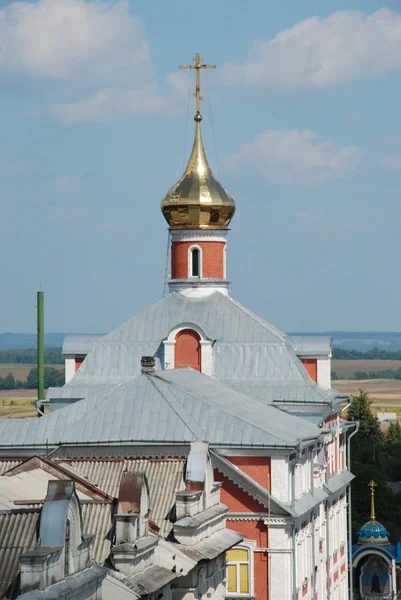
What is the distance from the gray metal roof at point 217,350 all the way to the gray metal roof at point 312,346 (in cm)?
53

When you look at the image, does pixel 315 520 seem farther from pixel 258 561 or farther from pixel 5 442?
pixel 5 442

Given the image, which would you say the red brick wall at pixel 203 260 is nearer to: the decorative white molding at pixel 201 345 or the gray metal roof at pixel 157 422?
the decorative white molding at pixel 201 345

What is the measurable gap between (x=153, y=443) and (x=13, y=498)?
8.69 m

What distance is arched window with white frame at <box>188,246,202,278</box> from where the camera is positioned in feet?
170

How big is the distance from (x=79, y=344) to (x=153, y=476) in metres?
15.7

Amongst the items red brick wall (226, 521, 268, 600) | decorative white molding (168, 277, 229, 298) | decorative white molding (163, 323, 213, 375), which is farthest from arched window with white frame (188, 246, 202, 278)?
red brick wall (226, 521, 268, 600)

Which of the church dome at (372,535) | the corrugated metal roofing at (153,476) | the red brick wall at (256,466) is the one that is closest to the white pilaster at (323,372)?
the church dome at (372,535)

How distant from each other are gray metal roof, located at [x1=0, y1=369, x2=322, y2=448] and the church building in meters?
0.04

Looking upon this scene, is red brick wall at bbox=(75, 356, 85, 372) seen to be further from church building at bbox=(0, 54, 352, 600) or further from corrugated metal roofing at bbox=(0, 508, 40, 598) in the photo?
corrugated metal roofing at bbox=(0, 508, 40, 598)

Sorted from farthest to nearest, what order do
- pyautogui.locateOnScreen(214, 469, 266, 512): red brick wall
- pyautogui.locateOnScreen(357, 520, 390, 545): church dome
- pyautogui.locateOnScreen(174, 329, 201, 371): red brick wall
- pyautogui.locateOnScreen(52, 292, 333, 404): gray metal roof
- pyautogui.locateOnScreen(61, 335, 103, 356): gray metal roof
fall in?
pyautogui.locateOnScreen(357, 520, 390, 545): church dome → pyautogui.locateOnScreen(61, 335, 103, 356): gray metal roof → pyautogui.locateOnScreen(174, 329, 201, 371): red brick wall → pyautogui.locateOnScreen(52, 292, 333, 404): gray metal roof → pyautogui.locateOnScreen(214, 469, 266, 512): red brick wall

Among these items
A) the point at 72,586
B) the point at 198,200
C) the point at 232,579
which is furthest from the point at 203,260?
the point at 72,586

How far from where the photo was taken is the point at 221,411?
41.0 m

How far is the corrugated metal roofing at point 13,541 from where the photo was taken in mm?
23578

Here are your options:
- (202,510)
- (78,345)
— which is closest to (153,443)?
Result: (202,510)
